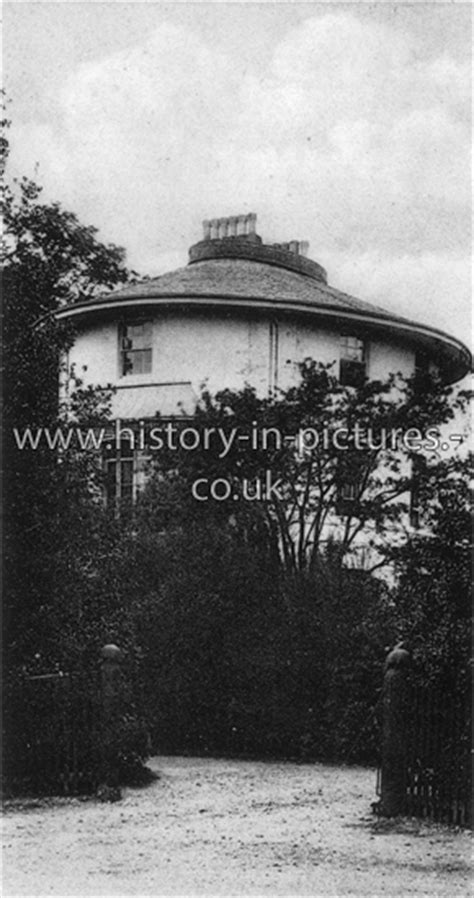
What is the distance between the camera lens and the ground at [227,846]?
7.95 m

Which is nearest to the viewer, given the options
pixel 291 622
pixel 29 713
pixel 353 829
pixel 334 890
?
pixel 334 890

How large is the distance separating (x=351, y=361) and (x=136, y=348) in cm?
491

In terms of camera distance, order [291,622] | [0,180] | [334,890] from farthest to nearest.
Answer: [291,622], [0,180], [334,890]

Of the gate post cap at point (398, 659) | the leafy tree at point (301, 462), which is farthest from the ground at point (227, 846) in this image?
the leafy tree at point (301, 462)

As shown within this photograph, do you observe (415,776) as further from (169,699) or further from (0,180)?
(0,180)

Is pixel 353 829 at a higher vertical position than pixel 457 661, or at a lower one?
lower

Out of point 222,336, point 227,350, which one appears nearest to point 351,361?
point 227,350

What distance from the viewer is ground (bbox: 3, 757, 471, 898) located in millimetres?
7953

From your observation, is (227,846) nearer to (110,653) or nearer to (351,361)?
(110,653)

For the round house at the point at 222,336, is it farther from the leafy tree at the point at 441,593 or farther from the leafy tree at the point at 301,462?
the leafy tree at the point at 441,593

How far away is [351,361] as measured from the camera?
28328 millimetres

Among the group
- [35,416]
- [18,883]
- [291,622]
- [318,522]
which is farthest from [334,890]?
[318,522]

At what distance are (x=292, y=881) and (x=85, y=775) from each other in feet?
13.9

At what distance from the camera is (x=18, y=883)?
25.9 feet
